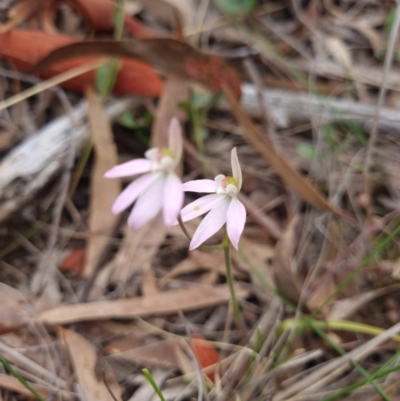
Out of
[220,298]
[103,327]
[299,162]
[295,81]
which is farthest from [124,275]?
[295,81]

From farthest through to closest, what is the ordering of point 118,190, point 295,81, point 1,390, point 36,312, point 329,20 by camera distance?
point 329,20 → point 295,81 → point 118,190 → point 36,312 → point 1,390

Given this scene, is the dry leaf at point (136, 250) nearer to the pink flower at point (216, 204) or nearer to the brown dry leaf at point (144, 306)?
the brown dry leaf at point (144, 306)

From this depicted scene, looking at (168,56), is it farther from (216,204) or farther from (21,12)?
(216,204)

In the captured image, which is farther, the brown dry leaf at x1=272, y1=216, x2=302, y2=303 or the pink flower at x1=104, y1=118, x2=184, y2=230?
the brown dry leaf at x1=272, y1=216, x2=302, y2=303

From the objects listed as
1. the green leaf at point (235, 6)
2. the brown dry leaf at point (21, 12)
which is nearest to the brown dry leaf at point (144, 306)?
the brown dry leaf at point (21, 12)

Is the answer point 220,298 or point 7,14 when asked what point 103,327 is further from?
point 7,14

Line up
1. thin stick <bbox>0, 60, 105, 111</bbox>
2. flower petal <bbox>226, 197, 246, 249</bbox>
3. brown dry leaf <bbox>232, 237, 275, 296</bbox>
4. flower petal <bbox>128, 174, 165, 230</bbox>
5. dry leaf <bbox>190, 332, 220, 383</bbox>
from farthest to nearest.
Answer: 1. thin stick <bbox>0, 60, 105, 111</bbox>
2. brown dry leaf <bbox>232, 237, 275, 296</bbox>
3. dry leaf <bbox>190, 332, 220, 383</bbox>
4. flower petal <bbox>128, 174, 165, 230</bbox>
5. flower petal <bbox>226, 197, 246, 249</bbox>

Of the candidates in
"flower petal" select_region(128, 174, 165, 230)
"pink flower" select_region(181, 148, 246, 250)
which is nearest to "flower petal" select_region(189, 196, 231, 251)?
"pink flower" select_region(181, 148, 246, 250)

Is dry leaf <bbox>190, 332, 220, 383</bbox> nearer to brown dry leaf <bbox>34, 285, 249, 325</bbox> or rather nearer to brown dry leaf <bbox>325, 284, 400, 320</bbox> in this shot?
brown dry leaf <bbox>34, 285, 249, 325</bbox>
